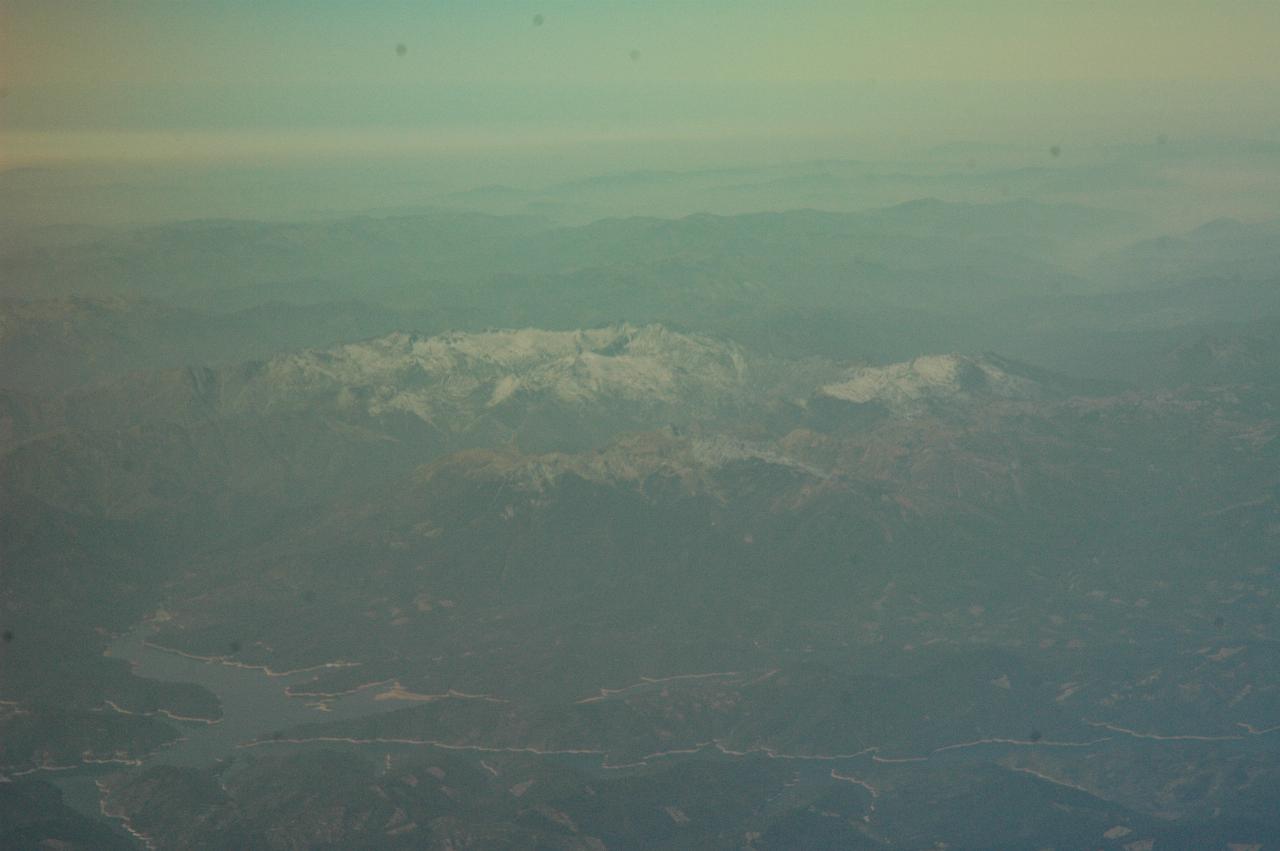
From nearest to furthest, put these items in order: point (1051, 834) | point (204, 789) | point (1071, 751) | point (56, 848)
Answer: point (56, 848)
point (1051, 834)
point (204, 789)
point (1071, 751)

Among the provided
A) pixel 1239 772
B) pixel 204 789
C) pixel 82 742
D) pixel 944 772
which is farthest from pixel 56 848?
pixel 1239 772

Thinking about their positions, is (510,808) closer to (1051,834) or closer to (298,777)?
(298,777)

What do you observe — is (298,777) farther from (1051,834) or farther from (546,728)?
(1051,834)

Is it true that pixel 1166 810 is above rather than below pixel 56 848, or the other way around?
below

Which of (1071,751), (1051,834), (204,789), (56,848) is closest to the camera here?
(56,848)

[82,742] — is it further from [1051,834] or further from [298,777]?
A: [1051,834]

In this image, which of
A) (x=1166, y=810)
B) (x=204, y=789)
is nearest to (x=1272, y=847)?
(x=1166, y=810)

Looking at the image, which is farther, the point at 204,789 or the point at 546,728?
the point at 546,728

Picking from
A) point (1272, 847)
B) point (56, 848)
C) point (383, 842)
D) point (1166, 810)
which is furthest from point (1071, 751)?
point (56, 848)

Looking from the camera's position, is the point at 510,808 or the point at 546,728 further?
the point at 546,728
